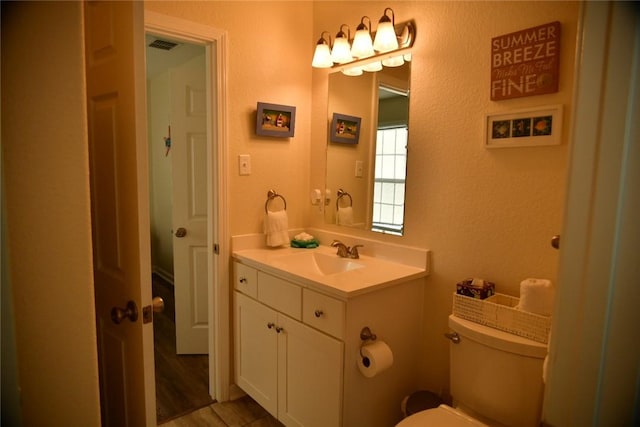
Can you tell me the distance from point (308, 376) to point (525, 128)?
138cm

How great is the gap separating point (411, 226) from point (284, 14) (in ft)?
4.74

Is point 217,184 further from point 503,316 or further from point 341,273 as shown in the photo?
point 503,316

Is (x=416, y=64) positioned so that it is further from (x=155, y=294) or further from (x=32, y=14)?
(x=155, y=294)

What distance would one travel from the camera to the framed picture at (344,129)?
2100mm

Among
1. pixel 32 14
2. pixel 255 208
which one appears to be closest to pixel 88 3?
pixel 32 14

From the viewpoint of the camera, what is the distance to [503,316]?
4.41 ft

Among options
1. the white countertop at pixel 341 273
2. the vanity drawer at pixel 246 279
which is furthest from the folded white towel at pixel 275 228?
the vanity drawer at pixel 246 279

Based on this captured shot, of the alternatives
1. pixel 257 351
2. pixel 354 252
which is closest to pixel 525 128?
pixel 354 252

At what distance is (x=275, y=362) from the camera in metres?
1.83

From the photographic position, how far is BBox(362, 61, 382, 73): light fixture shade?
1936mm

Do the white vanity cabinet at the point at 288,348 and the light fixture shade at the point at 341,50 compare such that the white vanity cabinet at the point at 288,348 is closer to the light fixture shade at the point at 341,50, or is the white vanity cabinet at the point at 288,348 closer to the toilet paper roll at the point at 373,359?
the toilet paper roll at the point at 373,359

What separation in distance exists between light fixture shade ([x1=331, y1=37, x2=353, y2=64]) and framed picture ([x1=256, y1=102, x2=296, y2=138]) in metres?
0.40

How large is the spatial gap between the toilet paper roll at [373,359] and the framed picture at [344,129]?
3.75 feet

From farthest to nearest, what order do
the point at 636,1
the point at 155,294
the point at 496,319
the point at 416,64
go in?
the point at 155,294 < the point at 416,64 < the point at 496,319 < the point at 636,1
